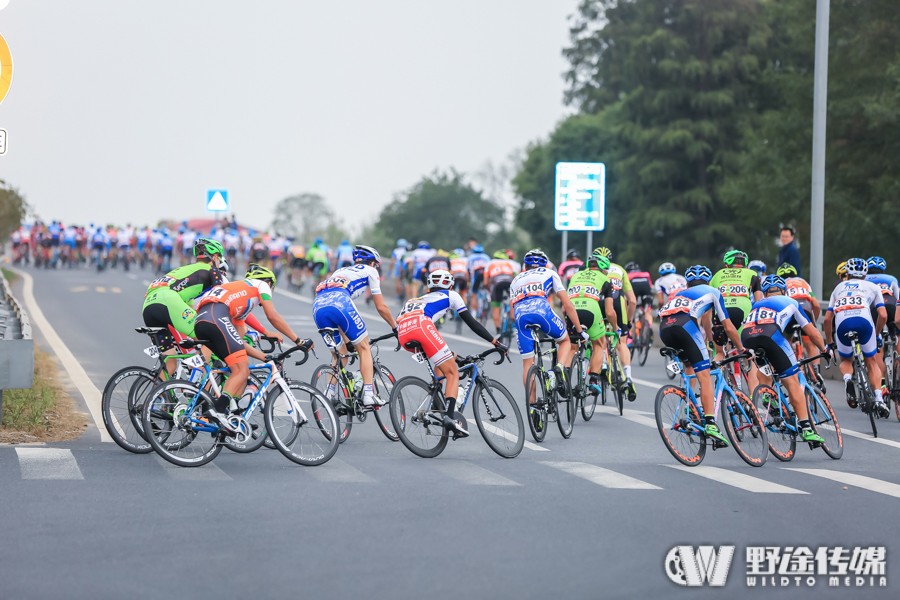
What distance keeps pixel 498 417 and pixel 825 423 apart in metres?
3.03

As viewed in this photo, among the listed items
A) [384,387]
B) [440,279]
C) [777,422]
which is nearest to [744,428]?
[777,422]

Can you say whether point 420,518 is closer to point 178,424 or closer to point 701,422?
point 178,424

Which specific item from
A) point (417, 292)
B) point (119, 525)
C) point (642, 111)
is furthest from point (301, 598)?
point (642, 111)

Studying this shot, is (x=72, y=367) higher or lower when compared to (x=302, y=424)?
lower

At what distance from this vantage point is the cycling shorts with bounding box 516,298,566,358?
596 inches

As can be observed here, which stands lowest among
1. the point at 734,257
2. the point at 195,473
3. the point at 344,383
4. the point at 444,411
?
the point at 195,473

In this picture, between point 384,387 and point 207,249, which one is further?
point 384,387

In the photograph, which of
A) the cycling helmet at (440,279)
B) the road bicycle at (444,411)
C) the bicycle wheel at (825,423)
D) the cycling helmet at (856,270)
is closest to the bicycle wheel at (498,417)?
the road bicycle at (444,411)

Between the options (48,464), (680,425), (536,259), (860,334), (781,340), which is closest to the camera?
(48,464)

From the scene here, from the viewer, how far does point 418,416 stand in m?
13.2

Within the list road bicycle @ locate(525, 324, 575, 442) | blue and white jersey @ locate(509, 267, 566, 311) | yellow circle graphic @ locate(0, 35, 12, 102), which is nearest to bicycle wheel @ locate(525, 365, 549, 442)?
road bicycle @ locate(525, 324, 575, 442)

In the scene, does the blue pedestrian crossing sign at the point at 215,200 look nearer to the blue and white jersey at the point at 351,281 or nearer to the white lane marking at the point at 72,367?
the white lane marking at the point at 72,367

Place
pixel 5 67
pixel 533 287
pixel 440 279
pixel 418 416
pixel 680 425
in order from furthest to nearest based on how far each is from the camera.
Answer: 1. pixel 533 287
2. pixel 440 279
3. pixel 418 416
4. pixel 5 67
5. pixel 680 425

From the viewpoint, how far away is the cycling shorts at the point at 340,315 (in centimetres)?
1455
